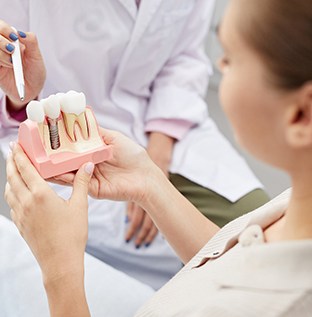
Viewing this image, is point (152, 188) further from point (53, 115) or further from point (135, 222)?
point (135, 222)

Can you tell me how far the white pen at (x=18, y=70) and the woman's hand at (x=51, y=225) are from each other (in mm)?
170

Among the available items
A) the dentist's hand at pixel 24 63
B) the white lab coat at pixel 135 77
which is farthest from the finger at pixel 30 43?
the white lab coat at pixel 135 77

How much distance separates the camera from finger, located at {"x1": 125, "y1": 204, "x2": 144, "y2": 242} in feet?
3.83

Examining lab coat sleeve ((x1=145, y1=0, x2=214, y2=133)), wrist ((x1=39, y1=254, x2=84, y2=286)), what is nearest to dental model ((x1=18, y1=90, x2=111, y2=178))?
wrist ((x1=39, y1=254, x2=84, y2=286))

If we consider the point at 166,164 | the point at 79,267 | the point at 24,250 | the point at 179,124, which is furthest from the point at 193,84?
the point at 79,267

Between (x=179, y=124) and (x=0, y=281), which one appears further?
(x=179, y=124)

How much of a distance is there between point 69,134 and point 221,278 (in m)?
0.32

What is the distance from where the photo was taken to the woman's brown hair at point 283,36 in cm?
47

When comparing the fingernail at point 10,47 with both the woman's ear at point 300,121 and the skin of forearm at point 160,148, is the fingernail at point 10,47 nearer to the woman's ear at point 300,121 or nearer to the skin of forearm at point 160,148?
the skin of forearm at point 160,148

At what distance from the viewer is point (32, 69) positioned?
101 centimetres

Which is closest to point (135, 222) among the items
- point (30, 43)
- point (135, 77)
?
point (135, 77)

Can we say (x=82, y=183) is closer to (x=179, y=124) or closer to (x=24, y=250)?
(x=24, y=250)

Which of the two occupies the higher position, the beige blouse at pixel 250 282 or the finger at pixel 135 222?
the beige blouse at pixel 250 282

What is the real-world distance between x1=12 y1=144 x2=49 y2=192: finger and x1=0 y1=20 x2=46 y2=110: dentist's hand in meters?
0.20
